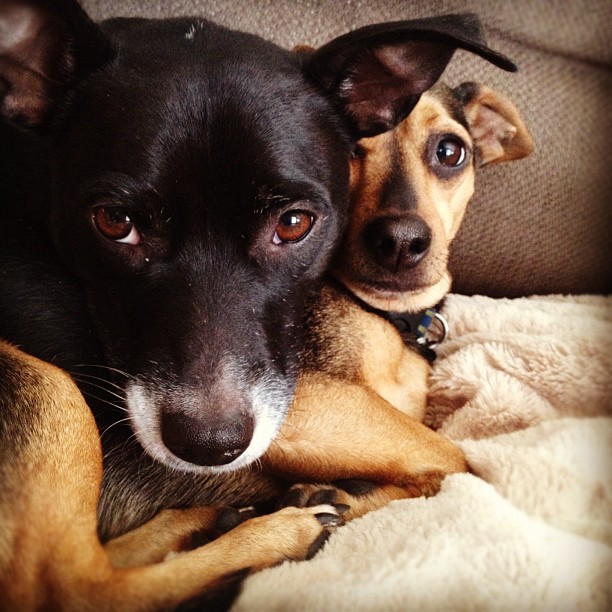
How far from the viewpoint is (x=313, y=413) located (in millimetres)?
1786

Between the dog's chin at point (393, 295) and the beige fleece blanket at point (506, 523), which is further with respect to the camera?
the dog's chin at point (393, 295)

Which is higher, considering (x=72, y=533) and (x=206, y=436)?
(x=206, y=436)

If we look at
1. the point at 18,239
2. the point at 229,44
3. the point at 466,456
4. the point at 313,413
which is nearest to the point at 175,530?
the point at 313,413

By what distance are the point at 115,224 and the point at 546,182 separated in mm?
2076

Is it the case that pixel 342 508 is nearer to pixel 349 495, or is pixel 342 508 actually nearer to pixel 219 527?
pixel 349 495

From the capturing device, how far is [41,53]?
154 centimetres

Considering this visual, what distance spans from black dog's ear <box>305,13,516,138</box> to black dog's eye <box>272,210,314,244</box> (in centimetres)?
40

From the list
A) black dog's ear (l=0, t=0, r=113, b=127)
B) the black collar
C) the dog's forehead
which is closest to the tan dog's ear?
the black collar

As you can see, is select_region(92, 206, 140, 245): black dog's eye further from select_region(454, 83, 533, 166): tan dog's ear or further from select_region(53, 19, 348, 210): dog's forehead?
select_region(454, 83, 533, 166): tan dog's ear

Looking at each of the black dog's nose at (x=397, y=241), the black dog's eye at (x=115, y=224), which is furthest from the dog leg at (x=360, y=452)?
the black dog's eye at (x=115, y=224)

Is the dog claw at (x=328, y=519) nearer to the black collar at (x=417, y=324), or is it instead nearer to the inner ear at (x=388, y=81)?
the black collar at (x=417, y=324)

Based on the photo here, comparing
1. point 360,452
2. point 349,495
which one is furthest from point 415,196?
point 349,495

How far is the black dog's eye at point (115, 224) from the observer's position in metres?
1.41

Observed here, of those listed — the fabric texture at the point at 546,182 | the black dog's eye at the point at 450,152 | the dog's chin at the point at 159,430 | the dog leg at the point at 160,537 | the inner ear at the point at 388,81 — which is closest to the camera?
the dog's chin at the point at 159,430
